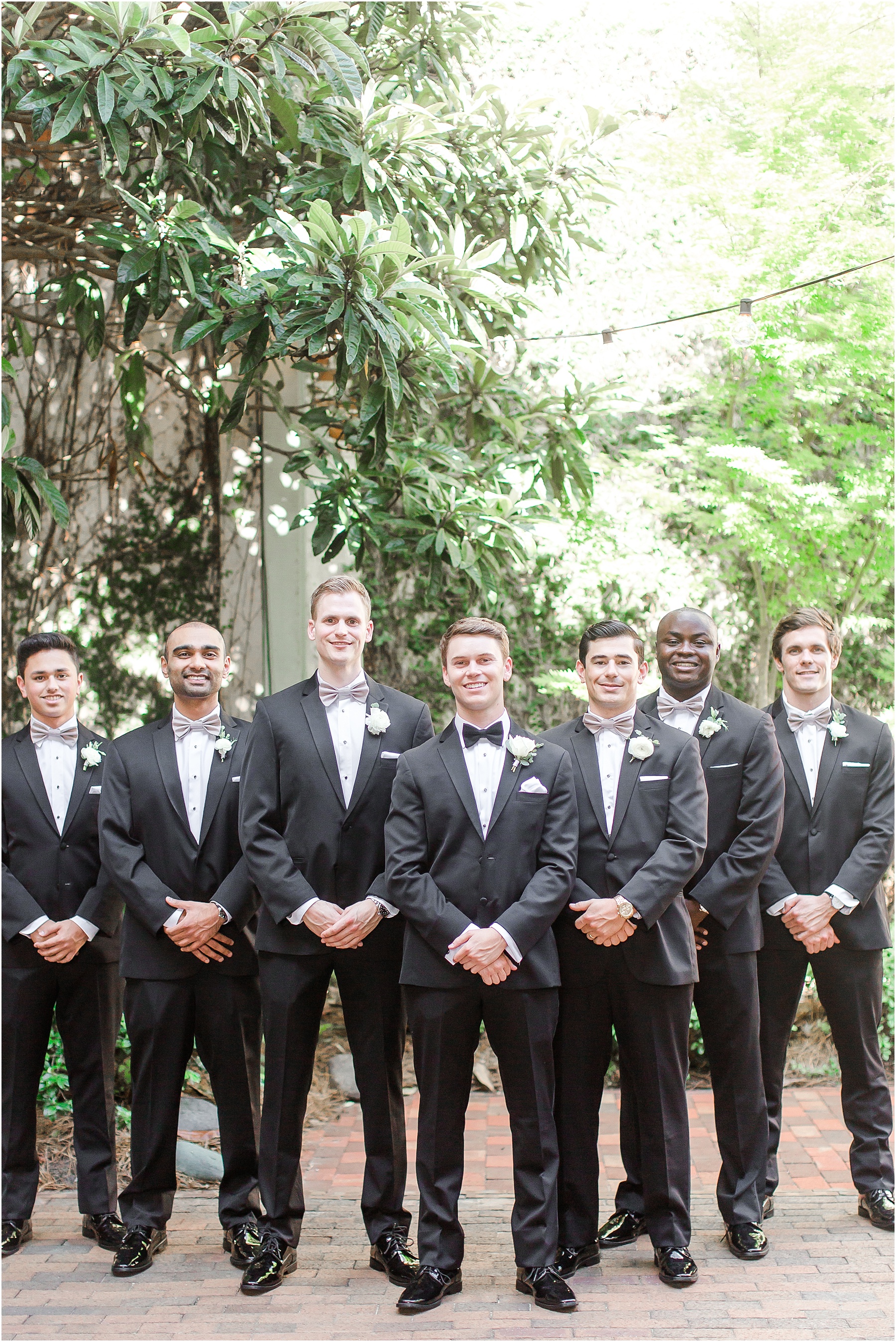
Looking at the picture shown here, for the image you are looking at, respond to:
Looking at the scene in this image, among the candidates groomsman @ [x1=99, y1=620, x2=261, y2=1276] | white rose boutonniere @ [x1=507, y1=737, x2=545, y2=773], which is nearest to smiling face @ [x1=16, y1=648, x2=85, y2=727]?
groomsman @ [x1=99, y1=620, x2=261, y2=1276]

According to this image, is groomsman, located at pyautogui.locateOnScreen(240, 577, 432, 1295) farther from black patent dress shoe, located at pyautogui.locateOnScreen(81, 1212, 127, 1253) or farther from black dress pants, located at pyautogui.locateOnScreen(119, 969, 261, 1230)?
black patent dress shoe, located at pyautogui.locateOnScreen(81, 1212, 127, 1253)

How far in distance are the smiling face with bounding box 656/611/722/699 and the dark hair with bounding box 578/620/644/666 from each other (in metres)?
0.29

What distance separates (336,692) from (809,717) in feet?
5.82

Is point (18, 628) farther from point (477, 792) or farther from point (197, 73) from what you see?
point (477, 792)

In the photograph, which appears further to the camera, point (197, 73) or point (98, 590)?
point (98, 590)

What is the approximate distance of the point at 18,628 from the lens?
295 inches

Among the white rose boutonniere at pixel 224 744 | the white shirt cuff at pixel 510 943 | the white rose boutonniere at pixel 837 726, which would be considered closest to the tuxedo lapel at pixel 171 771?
the white rose boutonniere at pixel 224 744

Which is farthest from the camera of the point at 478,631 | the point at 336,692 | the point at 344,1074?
the point at 344,1074

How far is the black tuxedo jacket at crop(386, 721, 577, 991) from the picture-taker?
3.58m

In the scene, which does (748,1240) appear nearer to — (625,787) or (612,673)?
(625,787)

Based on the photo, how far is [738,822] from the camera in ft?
13.3

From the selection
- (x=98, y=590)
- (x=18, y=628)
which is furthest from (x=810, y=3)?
(x=18, y=628)

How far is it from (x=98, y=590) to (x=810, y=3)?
6.05 meters

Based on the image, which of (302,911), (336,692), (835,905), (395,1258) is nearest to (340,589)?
(336,692)
